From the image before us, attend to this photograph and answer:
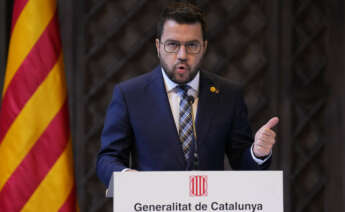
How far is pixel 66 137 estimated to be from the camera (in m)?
2.49

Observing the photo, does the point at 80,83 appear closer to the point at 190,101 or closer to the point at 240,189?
the point at 190,101

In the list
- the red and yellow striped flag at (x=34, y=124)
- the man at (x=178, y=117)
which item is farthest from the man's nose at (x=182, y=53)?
the red and yellow striped flag at (x=34, y=124)

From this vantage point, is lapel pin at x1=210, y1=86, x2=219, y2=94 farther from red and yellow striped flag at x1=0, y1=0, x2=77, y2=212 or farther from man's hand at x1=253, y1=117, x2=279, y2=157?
red and yellow striped flag at x1=0, y1=0, x2=77, y2=212

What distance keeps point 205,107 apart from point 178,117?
10 cm

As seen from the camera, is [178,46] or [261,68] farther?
[261,68]

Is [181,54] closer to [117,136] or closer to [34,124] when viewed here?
[117,136]

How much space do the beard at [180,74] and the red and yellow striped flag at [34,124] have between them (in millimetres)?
892

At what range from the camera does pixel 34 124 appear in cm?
242

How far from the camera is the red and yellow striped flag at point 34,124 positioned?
240 cm

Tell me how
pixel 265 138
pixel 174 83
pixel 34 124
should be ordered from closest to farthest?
pixel 265 138 → pixel 174 83 → pixel 34 124

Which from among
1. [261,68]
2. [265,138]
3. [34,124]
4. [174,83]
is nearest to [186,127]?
[174,83]

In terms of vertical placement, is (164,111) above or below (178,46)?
below

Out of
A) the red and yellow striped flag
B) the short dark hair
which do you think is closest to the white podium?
the short dark hair

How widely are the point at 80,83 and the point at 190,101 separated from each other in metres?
1.57
